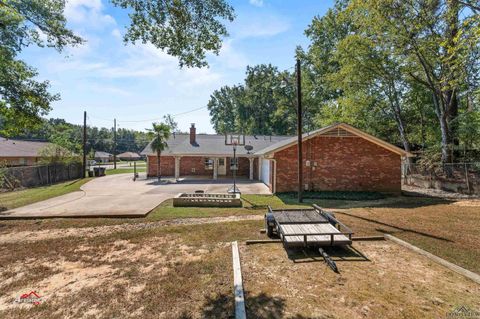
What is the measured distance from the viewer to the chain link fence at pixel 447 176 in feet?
46.8

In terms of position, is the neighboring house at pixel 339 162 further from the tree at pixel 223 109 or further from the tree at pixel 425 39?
the tree at pixel 223 109

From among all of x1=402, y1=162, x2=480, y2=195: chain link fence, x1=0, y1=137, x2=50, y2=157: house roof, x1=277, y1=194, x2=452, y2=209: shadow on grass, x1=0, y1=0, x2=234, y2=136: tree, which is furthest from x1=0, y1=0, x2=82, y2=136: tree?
x1=402, y1=162, x2=480, y2=195: chain link fence

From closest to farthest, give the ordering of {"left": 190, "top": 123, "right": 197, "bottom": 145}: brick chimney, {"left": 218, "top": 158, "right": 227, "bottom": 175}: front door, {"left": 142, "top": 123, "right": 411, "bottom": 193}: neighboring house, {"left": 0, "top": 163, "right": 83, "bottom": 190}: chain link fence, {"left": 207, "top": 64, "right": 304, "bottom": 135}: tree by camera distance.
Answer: {"left": 142, "top": 123, "right": 411, "bottom": 193}: neighboring house → {"left": 0, "top": 163, "right": 83, "bottom": 190}: chain link fence → {"left": 218, "top": 158, "right": 227, "bottom": 175}: front door → {"left": 190, "top": 123, "right": 197, "bottom": 145}: brick chimney → {"left": 207, "top": 64, "right": 304, "bottom": 135}: tree

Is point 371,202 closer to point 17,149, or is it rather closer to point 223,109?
point 17,149

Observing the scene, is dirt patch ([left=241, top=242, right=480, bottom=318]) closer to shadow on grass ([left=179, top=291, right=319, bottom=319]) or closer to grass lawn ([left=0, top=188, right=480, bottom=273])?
A: shadow on grass ([left=179, top=291, right=319, bottom=319])

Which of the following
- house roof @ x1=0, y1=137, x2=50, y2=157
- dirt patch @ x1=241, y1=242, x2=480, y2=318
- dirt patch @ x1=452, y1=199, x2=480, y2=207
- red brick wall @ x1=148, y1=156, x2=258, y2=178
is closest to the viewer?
dirt patch @ x1=241, y1=242, x2=480, y2=318

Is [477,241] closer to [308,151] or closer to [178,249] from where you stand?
[178,249]

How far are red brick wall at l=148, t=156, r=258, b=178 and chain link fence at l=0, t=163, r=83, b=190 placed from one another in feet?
25.9

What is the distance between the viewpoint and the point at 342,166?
15289 millimetres

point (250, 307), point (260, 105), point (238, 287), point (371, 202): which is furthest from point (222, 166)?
point (260, 105)

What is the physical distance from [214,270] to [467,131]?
846 inches

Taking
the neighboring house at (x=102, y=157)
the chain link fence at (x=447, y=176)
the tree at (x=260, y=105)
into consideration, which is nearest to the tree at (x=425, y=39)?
the chain link fence at (x=447, y=176)

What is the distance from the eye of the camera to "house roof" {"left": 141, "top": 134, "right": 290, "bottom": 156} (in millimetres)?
24328

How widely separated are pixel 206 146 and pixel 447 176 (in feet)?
66.9
